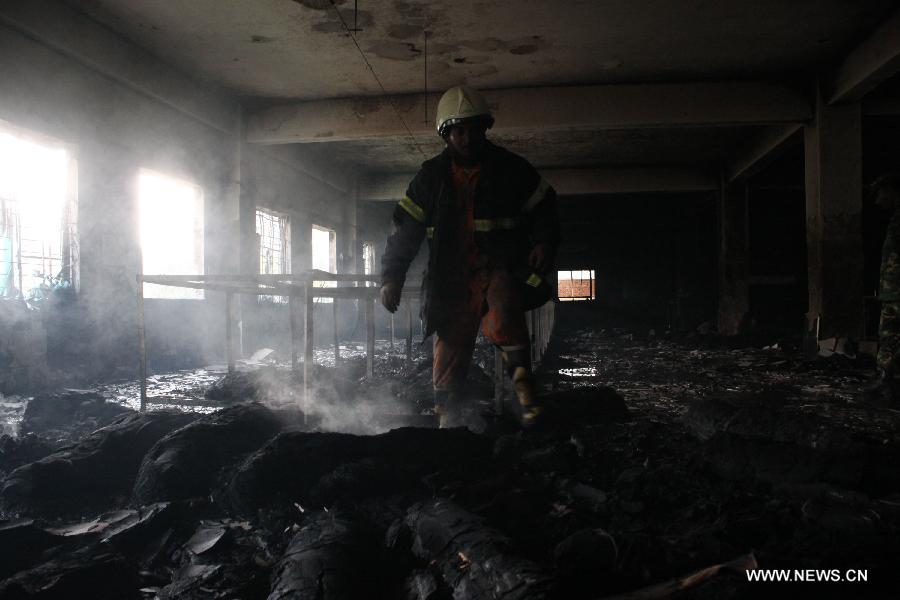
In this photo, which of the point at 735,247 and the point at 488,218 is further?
the point at 735,247

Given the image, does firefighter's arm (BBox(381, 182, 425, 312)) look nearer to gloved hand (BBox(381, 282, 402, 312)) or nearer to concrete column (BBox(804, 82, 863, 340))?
gloved hand (BBox(381, 282, 402, 312))

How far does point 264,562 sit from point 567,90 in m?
7.61

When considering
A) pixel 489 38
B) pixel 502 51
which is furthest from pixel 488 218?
pixel 502 51

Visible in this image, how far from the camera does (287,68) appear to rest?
7199 millimetres

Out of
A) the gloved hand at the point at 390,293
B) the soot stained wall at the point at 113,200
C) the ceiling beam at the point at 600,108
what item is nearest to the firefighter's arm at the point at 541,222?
the gloved hand at the point at 390,293

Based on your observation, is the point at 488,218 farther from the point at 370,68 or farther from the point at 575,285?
the point at 575,285

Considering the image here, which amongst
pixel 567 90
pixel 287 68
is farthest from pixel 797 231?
pixel 287 68

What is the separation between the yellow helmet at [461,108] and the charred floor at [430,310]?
3 cm

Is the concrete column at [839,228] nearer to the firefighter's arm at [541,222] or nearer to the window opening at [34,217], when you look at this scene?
the firefighter's arm at [541,222]

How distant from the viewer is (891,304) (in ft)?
15.4

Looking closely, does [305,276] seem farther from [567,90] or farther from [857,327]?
[857,327]

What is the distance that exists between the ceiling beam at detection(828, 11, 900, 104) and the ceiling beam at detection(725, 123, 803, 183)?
93 cm

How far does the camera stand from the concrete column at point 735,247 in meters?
12.2

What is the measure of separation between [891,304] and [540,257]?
3920 millimetres
